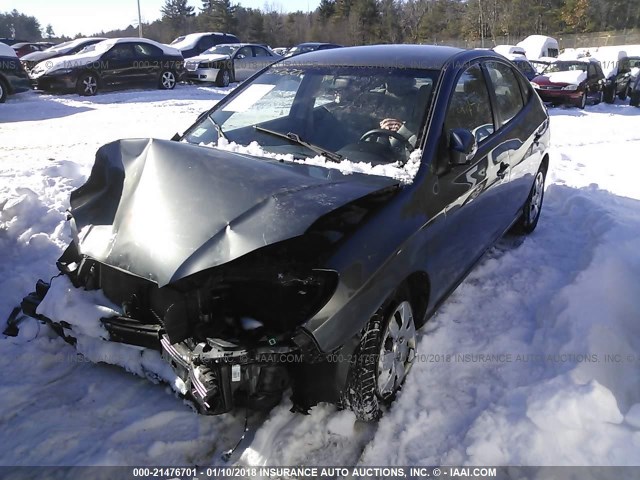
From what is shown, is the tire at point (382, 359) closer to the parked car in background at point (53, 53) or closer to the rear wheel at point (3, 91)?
the rear wheel at point (3, 91)

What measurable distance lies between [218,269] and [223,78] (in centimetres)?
1642

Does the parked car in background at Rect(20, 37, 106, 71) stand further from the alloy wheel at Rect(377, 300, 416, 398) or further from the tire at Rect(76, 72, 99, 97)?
the alloy wheel at Rect(377, 300, 416, 398)

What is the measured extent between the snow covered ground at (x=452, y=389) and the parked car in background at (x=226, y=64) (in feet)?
44.1

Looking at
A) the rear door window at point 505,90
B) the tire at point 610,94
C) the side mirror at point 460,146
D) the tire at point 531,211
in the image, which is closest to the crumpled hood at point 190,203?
the side mirror at point 460,146

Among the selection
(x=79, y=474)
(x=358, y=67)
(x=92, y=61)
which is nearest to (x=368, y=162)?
(x=358, y=67)

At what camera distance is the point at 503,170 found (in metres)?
3.87

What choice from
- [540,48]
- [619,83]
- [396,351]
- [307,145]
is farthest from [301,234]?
[540,48]

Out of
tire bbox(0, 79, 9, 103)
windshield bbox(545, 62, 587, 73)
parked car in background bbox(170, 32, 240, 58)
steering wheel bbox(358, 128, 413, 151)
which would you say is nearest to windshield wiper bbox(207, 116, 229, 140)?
steering wheel bbox(358, 128, 413, 151)

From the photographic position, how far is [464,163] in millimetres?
3055

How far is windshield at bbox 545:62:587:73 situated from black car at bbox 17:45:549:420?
653 inches

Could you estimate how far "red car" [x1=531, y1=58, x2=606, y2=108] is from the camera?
16141mm

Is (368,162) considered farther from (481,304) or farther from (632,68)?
(632,68)

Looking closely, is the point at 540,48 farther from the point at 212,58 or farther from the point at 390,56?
the point at 390,56

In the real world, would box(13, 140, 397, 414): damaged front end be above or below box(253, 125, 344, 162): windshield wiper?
below
